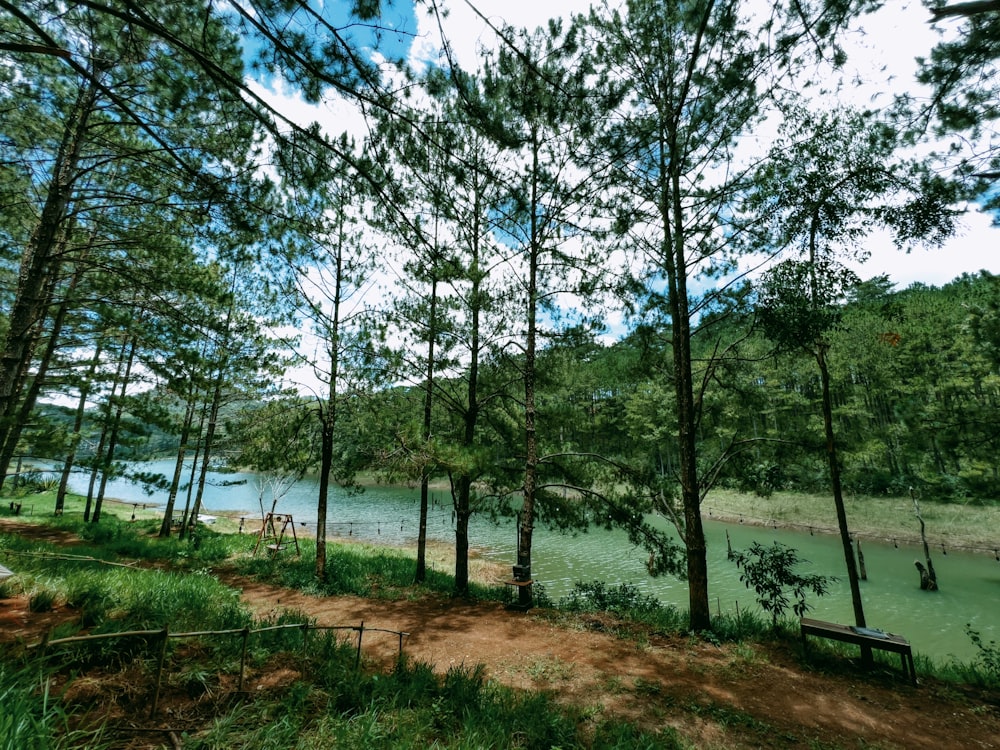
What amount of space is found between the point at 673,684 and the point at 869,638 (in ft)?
11.5

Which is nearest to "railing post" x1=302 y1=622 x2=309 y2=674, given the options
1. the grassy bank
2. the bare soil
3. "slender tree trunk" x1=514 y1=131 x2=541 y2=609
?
the bare soil

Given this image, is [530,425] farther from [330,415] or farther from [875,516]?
[875,516]

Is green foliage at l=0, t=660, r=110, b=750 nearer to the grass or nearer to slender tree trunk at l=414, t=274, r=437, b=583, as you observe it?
the grass

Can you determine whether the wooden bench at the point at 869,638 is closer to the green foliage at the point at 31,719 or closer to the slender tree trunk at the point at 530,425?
the slender tree trunk at the point at 530,425

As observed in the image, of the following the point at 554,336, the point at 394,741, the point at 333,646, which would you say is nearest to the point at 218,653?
the point at 333,646

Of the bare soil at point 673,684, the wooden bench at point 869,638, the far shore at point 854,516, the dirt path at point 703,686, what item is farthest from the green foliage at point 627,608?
the far shore at point 854,516

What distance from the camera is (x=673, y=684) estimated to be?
5.43 metres

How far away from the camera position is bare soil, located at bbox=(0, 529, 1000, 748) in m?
4.20

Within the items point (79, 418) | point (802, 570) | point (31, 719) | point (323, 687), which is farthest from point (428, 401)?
point (802, 570)

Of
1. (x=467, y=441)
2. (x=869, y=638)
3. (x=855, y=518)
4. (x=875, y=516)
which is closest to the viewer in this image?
(x=869, y=638)

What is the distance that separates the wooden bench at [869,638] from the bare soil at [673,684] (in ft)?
0.85

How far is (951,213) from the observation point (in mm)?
5289

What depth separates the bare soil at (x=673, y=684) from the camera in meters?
4.20

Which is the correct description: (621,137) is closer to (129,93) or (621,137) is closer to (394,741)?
(129,93)
